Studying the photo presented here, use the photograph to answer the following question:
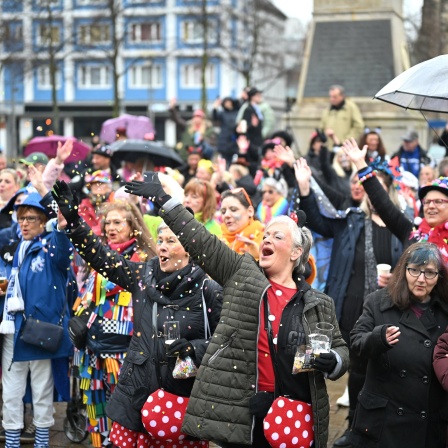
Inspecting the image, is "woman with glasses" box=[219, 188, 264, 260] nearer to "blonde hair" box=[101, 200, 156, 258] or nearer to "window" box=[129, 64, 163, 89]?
"blonde hair" box=[101, 200, 156, 258]

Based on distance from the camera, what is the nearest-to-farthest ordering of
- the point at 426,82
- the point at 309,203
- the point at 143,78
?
the point at 426,82 → the point at 309,203 → the point at 143,78

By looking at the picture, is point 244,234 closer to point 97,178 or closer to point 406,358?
point 97,178

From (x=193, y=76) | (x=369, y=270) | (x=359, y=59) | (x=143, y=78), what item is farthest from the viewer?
(x=143, y=78)

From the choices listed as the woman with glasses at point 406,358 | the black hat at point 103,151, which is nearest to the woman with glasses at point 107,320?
the woman with glasses at point 406,358

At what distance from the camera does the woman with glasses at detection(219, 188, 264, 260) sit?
7.20 m

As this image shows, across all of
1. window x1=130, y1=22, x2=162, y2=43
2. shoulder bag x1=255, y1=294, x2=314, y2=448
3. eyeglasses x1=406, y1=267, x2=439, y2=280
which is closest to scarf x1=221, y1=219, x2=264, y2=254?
eyeglasses x1=406, y1=267, x2=439, y2=280

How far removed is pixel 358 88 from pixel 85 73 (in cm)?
5393

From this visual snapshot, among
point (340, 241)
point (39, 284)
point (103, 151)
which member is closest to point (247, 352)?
point (39, 284)

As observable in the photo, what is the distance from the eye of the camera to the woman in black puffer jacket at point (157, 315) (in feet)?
17.2

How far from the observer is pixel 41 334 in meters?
6.50

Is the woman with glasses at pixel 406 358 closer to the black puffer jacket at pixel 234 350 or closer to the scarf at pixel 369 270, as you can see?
the black puffer jacket at pixel 234 350

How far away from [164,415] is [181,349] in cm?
44

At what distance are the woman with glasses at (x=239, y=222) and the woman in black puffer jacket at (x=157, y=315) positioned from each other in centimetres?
173

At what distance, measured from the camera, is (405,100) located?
6336 millimetres
